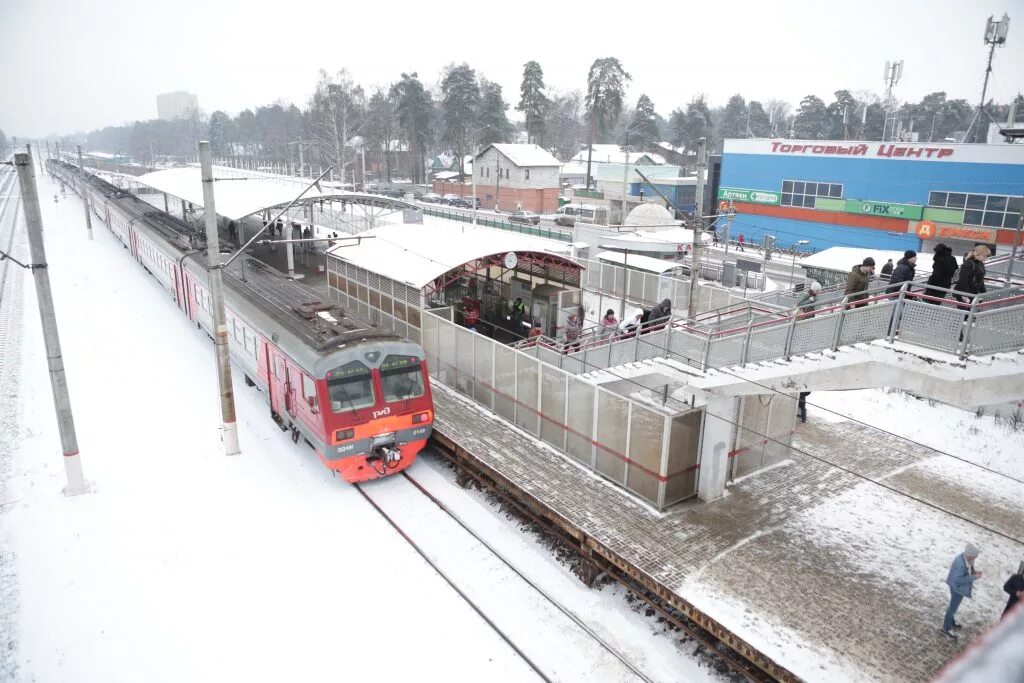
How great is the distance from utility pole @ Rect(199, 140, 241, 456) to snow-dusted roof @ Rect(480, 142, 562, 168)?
5061cm

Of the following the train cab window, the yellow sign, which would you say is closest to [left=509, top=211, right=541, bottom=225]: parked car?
the yellow sign

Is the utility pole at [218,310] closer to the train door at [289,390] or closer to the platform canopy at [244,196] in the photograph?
the train door at [289,390]

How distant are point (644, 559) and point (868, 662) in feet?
10.5

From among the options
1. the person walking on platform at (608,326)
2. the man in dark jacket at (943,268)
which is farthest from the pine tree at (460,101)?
the man in dark jacket at (943,268)

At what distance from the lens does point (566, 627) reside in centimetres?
1004

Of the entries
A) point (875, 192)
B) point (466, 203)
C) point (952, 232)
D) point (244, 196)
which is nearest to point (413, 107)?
point (466, 203)

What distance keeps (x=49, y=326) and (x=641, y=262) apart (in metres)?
18.4

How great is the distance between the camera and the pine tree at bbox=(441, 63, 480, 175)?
75312mm

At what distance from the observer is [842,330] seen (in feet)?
33.3

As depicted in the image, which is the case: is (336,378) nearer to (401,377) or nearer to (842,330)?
(401,377)

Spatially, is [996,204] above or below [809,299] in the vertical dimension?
above

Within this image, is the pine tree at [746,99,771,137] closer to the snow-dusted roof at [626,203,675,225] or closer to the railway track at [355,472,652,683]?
the snow-dusted roof at [626,203,675,225]

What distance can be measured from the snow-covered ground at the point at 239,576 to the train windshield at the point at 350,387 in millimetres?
1953

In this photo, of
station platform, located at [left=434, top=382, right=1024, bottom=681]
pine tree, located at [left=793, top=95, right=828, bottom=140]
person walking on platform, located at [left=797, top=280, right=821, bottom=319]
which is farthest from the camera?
pine tree, located at [left=793, top=95, right=828, bottom=140]
